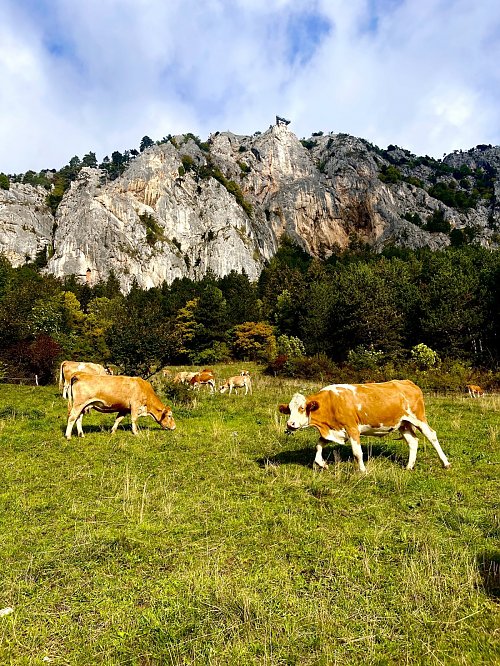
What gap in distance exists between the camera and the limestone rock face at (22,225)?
4710 inches

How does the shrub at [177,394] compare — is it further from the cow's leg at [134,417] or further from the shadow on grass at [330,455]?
the shadow on grass at [330,455]

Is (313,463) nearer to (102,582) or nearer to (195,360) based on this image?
(102,582)

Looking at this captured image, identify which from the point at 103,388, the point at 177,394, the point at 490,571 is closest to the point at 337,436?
the point at 490,571

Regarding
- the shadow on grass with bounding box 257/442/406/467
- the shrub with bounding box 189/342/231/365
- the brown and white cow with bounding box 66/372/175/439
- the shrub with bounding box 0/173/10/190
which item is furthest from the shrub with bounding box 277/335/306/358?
the shrub with bounding box 0/173/10/190

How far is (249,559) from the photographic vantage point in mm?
5000

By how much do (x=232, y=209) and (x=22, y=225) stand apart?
224 feet

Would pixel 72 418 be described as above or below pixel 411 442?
above

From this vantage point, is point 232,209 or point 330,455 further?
point 232,209

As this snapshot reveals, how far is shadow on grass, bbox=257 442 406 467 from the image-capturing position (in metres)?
9.14

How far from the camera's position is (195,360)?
55938 millimetres

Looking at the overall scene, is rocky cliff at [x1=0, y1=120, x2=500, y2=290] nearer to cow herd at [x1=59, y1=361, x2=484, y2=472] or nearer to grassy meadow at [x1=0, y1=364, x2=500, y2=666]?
cow herd at [x1=59, y1=361, x2=484, y2=472]

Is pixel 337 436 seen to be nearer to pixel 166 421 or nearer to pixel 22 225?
pixel 166 421

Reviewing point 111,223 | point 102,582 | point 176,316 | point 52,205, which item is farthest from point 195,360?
point 52,205

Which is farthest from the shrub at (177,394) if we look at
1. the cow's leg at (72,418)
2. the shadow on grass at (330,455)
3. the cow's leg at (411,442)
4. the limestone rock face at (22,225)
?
the limestone rock face at (22,225)
